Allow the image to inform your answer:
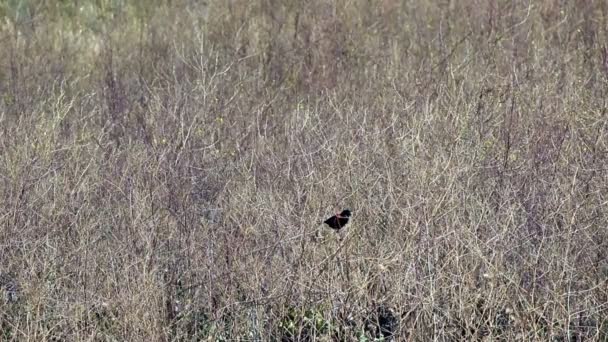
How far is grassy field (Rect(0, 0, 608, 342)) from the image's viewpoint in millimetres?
3822

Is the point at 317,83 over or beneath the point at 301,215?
beneath

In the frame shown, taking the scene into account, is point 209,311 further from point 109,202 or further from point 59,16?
point 59,16

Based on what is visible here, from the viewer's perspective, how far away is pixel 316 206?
14.2 ft

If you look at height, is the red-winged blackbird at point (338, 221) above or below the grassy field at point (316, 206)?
above

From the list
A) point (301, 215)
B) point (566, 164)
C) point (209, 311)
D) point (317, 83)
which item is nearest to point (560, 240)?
point (566, 164)

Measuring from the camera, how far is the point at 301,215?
168 inches

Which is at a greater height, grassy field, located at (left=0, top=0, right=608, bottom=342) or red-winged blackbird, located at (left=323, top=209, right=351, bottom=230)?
red-winged blackbird, located at (left=323, top=209, right=351, bottom=230)

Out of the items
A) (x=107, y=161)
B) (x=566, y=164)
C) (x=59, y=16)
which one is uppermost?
(x=566, y=164)

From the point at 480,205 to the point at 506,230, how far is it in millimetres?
326

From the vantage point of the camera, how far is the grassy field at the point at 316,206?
3822mm

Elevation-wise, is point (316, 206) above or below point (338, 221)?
below

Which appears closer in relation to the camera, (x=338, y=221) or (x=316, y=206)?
(x=338, y=221)

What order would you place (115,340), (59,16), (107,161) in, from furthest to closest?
(59,16)
(107,161)
(115,340)

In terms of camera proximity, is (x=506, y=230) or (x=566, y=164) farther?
(x=566, y=164)
